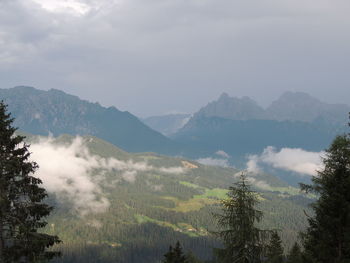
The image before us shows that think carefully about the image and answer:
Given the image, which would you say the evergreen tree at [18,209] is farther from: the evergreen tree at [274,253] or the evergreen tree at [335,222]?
the evergreen tree at [335,222]

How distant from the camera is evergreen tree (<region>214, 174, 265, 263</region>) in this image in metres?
24.2

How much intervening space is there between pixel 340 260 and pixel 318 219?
3379 millimetres

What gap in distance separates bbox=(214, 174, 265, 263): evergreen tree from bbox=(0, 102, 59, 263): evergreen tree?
1271 cm

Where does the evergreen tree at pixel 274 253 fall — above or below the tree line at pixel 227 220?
below

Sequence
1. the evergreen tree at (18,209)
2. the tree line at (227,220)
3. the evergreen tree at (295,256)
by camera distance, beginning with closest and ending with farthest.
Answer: the tree line at (227,220), the evergreen tree at (18,209), the evergreen tree at (295,256)

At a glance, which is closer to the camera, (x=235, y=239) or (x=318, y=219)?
(x=235, y=239)

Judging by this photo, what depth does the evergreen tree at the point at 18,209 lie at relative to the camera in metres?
24.6

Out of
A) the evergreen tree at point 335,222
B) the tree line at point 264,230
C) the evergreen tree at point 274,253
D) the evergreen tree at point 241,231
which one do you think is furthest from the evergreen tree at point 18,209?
the evergreen tree at point 335,222

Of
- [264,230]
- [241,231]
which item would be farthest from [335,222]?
[241,231]

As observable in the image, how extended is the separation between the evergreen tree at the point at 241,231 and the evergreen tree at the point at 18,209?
12.7 metres

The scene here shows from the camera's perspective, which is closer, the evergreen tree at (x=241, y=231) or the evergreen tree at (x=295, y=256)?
the evergreen tree at (x=241, y=231)

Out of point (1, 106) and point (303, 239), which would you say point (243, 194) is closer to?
point (303, 239)

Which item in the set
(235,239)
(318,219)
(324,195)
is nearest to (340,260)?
(318,219)

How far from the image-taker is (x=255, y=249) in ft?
79.9
